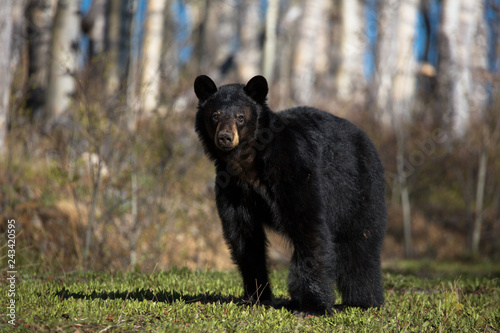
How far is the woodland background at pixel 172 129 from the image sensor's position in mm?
7441

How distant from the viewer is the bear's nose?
433cm

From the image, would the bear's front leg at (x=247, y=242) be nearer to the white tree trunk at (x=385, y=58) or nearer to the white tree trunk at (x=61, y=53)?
the white tree trunk at (x=61, y=53)

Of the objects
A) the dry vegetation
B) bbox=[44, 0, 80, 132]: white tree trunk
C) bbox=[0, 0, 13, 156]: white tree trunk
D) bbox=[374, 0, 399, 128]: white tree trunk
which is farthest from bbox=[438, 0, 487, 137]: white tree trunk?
bbox=[0, 0, 13, 156]: white tree trunk

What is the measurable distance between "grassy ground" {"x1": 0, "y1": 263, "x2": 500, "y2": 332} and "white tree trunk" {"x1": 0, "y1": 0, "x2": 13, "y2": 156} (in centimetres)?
380

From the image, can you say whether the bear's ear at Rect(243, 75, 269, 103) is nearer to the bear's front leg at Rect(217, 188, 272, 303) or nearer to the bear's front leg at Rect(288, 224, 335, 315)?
the bear's front leg at Rect(217, 188, 272, 303)

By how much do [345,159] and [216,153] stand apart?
1.15 m

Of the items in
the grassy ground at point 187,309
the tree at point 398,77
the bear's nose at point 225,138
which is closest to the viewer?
the grassy ground at point 187,309

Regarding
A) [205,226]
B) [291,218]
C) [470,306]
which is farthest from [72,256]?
[470,306]

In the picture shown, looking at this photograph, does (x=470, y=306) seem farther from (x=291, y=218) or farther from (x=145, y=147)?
(x=145, y=147)

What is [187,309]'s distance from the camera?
14.3 ft

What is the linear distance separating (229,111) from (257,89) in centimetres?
34

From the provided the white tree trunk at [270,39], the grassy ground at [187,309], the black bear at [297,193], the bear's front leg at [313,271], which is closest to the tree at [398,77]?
the white tree trunk at [270,39]

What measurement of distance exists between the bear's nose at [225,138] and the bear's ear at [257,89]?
54cm

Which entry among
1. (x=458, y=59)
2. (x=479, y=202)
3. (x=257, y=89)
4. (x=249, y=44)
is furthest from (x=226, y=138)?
(x=458, y=59)
